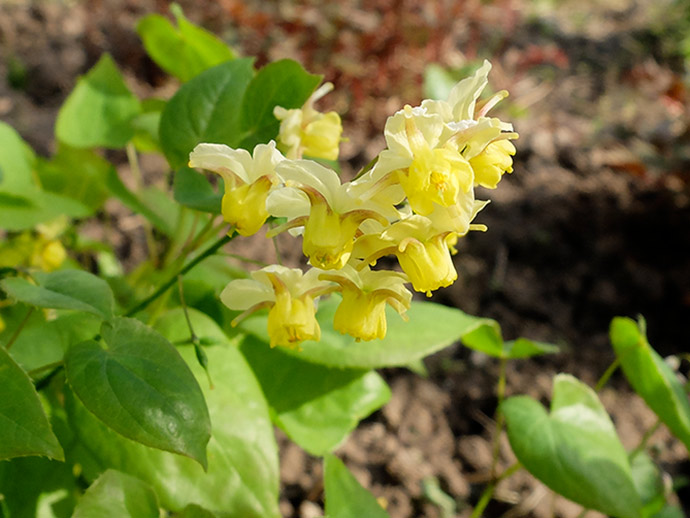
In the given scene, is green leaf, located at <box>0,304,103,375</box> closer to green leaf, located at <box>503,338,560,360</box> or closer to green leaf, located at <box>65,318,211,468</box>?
green leaf, located at <box>65,318,211,468</box>

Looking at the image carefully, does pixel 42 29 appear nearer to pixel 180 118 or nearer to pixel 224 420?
pixel 180 118

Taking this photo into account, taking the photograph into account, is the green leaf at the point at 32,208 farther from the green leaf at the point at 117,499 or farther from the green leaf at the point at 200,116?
the green leaf at the point at 117,499

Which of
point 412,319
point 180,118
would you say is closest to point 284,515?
point 412,319

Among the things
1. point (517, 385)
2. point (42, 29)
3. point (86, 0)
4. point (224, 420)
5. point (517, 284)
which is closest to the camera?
point (224, 420)

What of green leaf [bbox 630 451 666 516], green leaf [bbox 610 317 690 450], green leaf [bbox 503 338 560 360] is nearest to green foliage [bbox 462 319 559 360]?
green leaf [bbox 503 338 560 360]

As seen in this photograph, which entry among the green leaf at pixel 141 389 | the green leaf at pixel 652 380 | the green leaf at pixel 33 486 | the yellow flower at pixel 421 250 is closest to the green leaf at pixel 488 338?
the green leaf at pixel 652 380

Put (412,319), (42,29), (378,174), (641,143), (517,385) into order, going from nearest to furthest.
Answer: (378,174)
(412,319)
(517,385)
(641,143)
(42,29)
